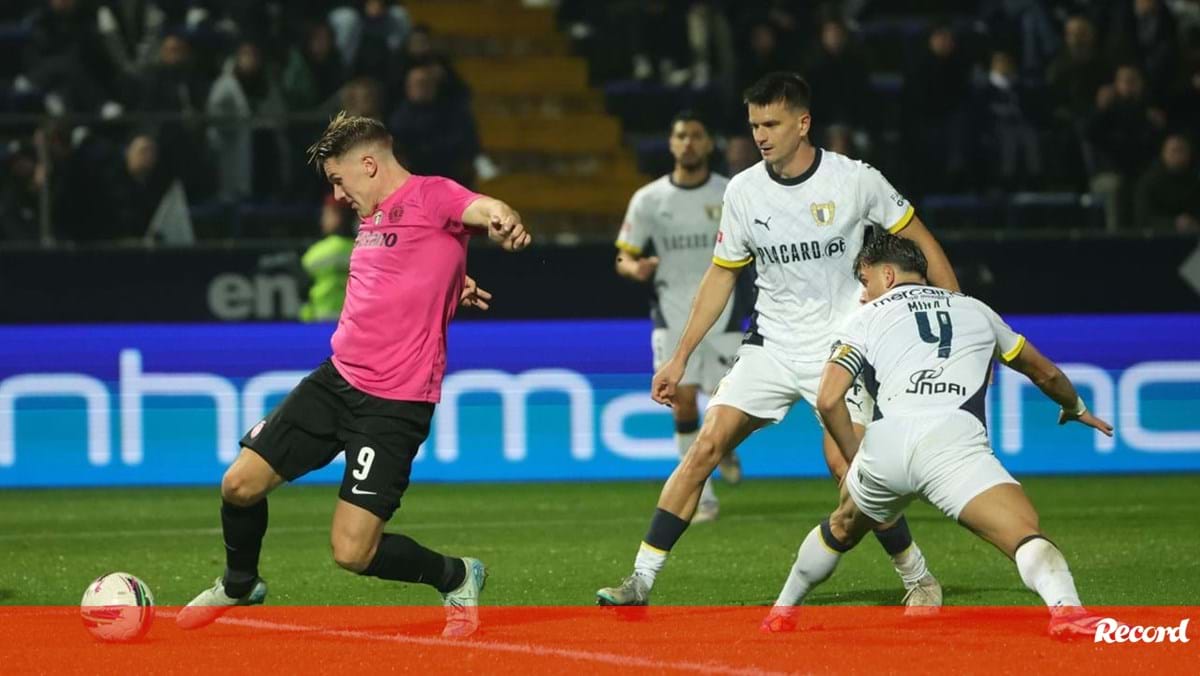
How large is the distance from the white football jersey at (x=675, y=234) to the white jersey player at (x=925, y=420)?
4.56 meters

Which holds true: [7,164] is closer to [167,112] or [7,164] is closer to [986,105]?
[167,112]

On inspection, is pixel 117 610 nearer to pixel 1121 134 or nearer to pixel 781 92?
pixel 781 92

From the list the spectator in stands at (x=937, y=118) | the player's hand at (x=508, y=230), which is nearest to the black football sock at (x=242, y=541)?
the player's hand at (x=508, y=230)

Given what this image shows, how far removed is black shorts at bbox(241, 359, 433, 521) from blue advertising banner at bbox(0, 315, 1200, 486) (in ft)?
21.2

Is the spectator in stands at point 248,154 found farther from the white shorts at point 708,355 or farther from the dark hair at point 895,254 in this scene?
the dark hair at point 895,254

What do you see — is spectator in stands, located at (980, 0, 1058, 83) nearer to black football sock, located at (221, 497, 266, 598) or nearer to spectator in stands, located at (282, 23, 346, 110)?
spectator in stands, located at (282, 23, 346, 110)

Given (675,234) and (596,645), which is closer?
(596,645)

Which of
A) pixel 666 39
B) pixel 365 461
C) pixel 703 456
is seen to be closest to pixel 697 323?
pixel 703 456

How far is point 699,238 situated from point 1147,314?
479 cm

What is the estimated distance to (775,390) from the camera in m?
8.54

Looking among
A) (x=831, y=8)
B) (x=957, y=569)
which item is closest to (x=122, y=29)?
(x=831, y=8)

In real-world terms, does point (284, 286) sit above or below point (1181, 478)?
above

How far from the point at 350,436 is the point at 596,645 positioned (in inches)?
48.4

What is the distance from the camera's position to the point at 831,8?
20.2 meters
